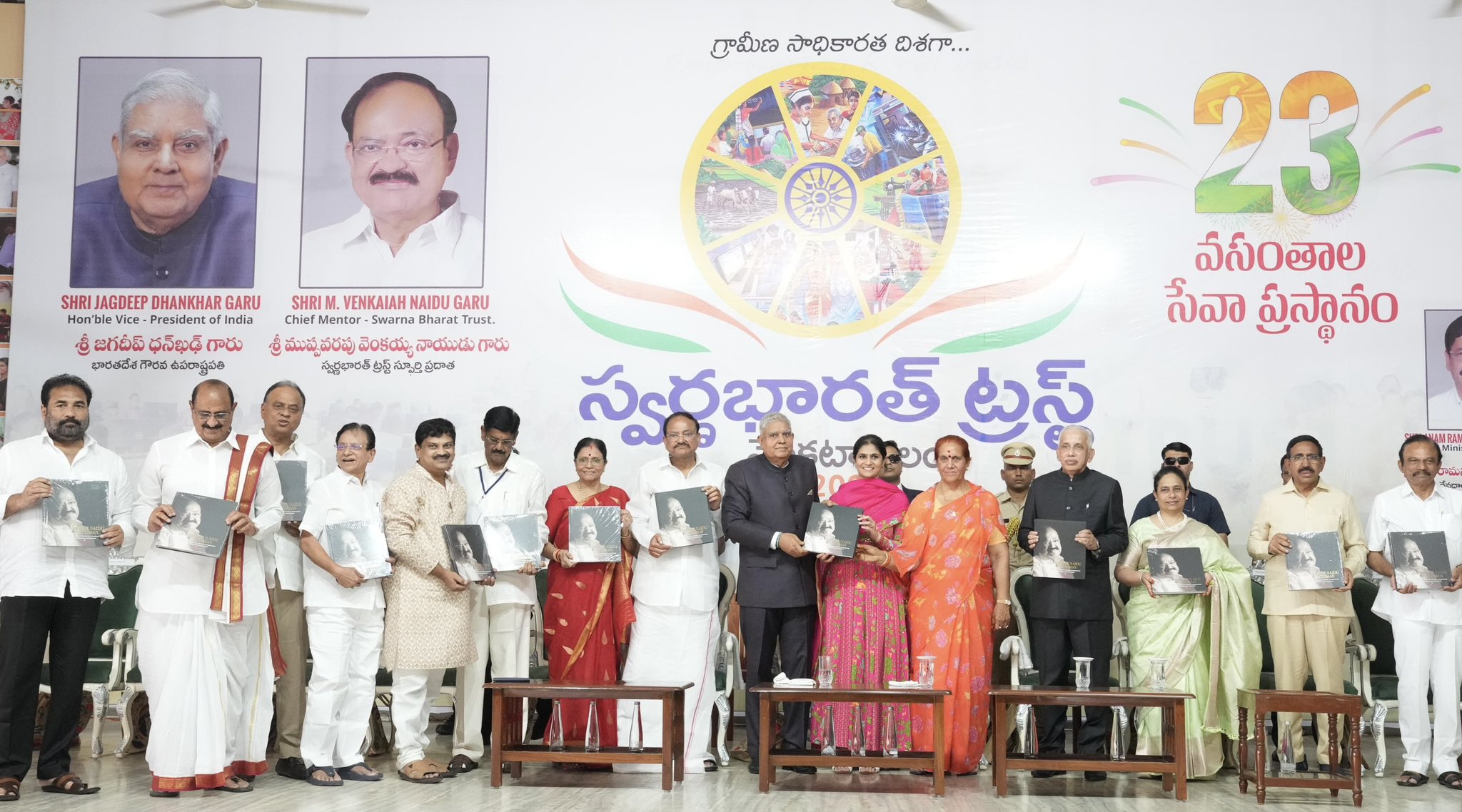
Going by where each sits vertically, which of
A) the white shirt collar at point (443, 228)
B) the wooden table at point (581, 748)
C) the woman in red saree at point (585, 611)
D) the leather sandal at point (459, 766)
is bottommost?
the leather sandal at point (459, 766)

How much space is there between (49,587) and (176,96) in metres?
3.94

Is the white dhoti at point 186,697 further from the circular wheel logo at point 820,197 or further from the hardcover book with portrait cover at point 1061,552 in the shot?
the circular wheel logo at point 820,197

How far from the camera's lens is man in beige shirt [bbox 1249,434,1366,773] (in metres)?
5.72

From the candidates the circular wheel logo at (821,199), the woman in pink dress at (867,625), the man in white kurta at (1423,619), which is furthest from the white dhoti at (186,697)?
the man in white kurta at (1423,619)

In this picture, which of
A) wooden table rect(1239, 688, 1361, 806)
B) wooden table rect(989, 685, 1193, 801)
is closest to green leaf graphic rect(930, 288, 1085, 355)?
wooden table rect(989, 685, 1193, 801)

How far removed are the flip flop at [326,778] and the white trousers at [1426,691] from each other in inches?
178

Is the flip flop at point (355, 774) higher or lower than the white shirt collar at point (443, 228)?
lower

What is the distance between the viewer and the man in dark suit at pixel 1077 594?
562 cm

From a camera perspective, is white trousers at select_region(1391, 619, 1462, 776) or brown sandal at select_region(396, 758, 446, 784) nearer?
brown sandal at select_region(396, 758, 446, 784)

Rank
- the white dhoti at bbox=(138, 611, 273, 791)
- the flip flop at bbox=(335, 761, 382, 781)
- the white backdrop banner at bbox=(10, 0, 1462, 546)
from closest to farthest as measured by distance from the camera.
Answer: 1. the white dhoti at bbox=(138, 611, 273, 791)
2. the flip flop at bbox=(335, 761, 382, 781)
3. the white backdrop banner at bbox=(10, 0, 1462, 546)

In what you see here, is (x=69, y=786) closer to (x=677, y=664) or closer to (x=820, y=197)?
(x=677, y=664)

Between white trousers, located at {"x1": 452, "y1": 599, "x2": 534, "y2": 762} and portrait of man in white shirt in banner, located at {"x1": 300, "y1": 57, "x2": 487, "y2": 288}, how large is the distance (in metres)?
2.42

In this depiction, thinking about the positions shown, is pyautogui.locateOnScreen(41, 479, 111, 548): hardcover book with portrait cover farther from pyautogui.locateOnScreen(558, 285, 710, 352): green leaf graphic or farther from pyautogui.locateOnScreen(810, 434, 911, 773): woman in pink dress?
pyautogui.locateOnScreen(558, 285, 710, 352): green leaf graphic

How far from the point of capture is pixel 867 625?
565 centimetres
